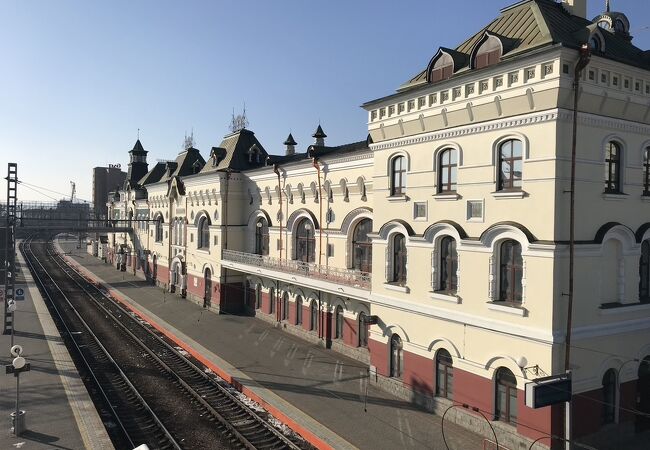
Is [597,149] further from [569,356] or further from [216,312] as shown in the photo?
[216,312]

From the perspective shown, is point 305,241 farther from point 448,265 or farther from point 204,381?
point 448,265

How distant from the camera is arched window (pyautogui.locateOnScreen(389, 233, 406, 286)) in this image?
17328mm

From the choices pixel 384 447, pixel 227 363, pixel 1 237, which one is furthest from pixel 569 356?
pixel 1 237

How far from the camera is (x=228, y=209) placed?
3241cm

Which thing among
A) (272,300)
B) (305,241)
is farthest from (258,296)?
(305,241)

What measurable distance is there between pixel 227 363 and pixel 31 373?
759 cm

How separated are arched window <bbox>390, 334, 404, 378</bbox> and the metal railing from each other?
8.18 feet

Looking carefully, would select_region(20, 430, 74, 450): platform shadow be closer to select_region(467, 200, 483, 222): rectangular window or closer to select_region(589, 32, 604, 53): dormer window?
select_region(467, 200, 483, 222): rectangular window

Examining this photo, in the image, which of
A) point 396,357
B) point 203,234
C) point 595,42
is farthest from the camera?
point 203,234

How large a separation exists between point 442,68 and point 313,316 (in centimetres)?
1455

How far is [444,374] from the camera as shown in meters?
15.7

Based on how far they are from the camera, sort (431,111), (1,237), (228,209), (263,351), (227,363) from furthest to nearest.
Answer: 1. (1,237)
2. (228,209)
3. (263,351)
4. (227,363)
5. (431,111)

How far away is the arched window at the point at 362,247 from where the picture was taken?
73.4ft

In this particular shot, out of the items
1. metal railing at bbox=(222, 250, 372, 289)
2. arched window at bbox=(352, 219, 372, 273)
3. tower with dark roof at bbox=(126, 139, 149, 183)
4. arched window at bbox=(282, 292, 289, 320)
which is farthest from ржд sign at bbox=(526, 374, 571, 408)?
tower with dark roof at bbox=(126, 139, 149, 183)
